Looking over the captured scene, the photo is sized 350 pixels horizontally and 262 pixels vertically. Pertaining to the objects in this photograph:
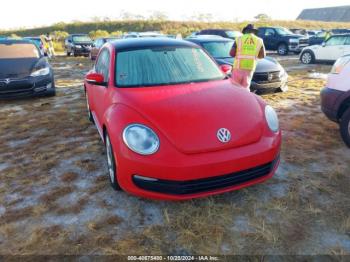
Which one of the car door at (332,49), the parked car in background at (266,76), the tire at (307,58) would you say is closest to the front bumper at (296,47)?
the tire at (307,58)

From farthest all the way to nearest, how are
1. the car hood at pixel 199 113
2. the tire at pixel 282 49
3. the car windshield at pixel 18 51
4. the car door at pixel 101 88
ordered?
the tire at pixel 282 49 → the car windshield at pixel 18 51 → the car door at pixel 101 88 → the car hood at pixel 199 113

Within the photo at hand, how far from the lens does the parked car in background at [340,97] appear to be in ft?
15.3

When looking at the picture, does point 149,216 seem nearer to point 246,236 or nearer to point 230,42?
point 246,236

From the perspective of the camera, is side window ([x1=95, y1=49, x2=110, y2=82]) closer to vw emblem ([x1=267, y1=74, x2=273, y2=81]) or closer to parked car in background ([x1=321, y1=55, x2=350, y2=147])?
parked car in background ([x1=321, y1=55, x2=350, y2=147])

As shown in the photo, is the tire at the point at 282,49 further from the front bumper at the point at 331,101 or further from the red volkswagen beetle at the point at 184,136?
the red volkswagen beetle at the point at 184,136

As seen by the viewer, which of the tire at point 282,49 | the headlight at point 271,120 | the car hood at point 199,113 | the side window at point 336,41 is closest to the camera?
the car hood at point 199,113

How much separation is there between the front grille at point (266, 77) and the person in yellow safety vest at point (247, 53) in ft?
4.26

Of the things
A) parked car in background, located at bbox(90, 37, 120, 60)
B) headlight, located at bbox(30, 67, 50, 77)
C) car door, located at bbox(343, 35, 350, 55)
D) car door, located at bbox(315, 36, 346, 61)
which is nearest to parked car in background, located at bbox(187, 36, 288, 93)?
headlight, located at bbox(30, 67, 50, 77)

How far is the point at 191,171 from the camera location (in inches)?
114

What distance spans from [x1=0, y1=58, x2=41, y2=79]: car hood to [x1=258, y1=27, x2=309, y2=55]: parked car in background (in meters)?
16.9

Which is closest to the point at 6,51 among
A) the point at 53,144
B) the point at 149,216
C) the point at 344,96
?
the point at 53,144

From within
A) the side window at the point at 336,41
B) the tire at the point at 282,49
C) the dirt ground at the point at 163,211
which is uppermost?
the side window at the point at 336,41

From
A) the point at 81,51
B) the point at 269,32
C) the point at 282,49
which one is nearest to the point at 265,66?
the point at 282,49

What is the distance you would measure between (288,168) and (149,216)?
78.2 inches
